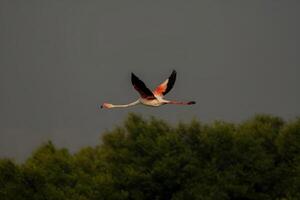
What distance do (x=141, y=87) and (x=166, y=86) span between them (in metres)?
3.84

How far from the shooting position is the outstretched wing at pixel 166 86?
31.5 metres

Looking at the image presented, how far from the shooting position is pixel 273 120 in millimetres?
63094

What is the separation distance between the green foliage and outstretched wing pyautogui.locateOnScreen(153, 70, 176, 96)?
888 inches

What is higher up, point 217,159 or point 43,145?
point 43,145

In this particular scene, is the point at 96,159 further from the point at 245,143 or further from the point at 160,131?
the point at 245,143

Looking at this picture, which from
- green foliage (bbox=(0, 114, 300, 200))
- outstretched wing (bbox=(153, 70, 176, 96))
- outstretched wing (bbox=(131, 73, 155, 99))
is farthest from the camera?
green foliage (bbox=(0, 114, 300, 200))

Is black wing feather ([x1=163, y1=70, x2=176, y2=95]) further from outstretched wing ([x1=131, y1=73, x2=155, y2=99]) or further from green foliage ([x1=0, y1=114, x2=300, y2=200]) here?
green foliage ([x1=0, y1=114, x2=300, y2=200])

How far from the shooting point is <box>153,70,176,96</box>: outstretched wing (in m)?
31.5

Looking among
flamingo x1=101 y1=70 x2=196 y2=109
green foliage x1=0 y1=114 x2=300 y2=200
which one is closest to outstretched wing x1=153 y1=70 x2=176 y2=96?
flamingo x1=101 y1=70 x2=196 y2=109

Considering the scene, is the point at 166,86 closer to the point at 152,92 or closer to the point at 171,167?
the point at 152,92

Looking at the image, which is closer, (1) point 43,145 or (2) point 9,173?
(2) point 9,173

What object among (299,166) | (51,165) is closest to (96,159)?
(51,165)

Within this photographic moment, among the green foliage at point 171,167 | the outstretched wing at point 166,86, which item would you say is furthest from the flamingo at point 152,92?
the green foliage at point 171,167

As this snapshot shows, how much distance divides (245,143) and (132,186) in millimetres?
6535
